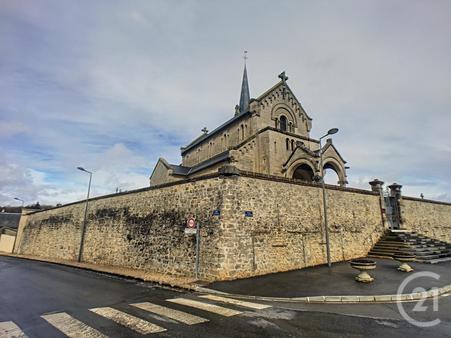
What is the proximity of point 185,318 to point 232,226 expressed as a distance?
16.0ft

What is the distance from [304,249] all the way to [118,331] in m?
9.44

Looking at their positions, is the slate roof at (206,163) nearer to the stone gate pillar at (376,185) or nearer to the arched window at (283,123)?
the arched window at (283,123)

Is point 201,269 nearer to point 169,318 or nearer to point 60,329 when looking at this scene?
point 169,318

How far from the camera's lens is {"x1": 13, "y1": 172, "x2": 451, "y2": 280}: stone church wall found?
9.80 metres

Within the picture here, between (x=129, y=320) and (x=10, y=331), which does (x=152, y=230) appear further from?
(x=10, y=331)

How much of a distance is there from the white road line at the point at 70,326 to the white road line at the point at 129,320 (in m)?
0.53

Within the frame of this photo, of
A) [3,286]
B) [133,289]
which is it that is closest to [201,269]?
Result: [133,289]

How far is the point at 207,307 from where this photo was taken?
5.93 metres

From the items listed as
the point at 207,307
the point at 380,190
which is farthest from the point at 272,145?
the point at 207,307

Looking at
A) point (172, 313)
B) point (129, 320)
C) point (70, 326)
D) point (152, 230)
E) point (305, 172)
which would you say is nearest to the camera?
point (70, 326)

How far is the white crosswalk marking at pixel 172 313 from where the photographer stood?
16.1 ft

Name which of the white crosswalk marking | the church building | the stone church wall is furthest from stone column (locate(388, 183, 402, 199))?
the white crosswalk marking

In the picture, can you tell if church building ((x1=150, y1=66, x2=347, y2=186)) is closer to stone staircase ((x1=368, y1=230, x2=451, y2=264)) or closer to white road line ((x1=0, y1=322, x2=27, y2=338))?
stone staircase ((x1=368, y1=230, x2=451, y2=264))

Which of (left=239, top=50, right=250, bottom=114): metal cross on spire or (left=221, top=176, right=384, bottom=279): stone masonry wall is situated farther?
(left=239, top=50, right=250, bottom=114): metal cross on spire
